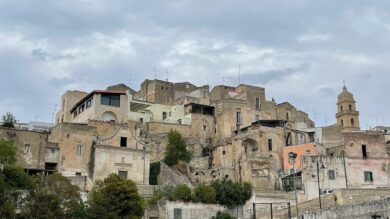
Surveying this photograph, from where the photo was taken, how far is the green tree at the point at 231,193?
4681 cm

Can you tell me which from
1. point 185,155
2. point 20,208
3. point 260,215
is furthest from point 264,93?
point 20,208

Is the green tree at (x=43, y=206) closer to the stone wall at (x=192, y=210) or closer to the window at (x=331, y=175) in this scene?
the stone wall at (x=192, y=210)

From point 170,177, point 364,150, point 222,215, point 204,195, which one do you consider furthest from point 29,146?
point 364,150

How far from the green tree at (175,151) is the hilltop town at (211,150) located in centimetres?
91

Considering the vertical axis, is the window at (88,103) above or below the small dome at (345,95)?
below

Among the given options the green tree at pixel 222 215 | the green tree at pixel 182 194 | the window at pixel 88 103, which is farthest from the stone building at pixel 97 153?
the green tree at pixel 222 215

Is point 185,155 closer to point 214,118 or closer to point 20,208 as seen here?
point 214,118

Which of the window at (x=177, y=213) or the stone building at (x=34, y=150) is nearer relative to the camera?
the window at (x=177, y=213)

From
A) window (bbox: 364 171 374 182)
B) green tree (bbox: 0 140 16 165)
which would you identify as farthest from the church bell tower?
green tree (bbox: 0 140 16 165)

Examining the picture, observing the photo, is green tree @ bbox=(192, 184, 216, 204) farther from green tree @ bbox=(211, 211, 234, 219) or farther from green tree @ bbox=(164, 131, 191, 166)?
green tree @ bbox=(164, 131, 191, 166)

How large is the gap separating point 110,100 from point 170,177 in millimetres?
13386

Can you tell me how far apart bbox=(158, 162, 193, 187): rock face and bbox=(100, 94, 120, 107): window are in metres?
11.0

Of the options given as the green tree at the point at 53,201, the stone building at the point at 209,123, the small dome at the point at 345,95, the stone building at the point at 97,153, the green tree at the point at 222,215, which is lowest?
the green tree at the point at 222,215

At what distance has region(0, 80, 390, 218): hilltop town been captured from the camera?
49.3 m
